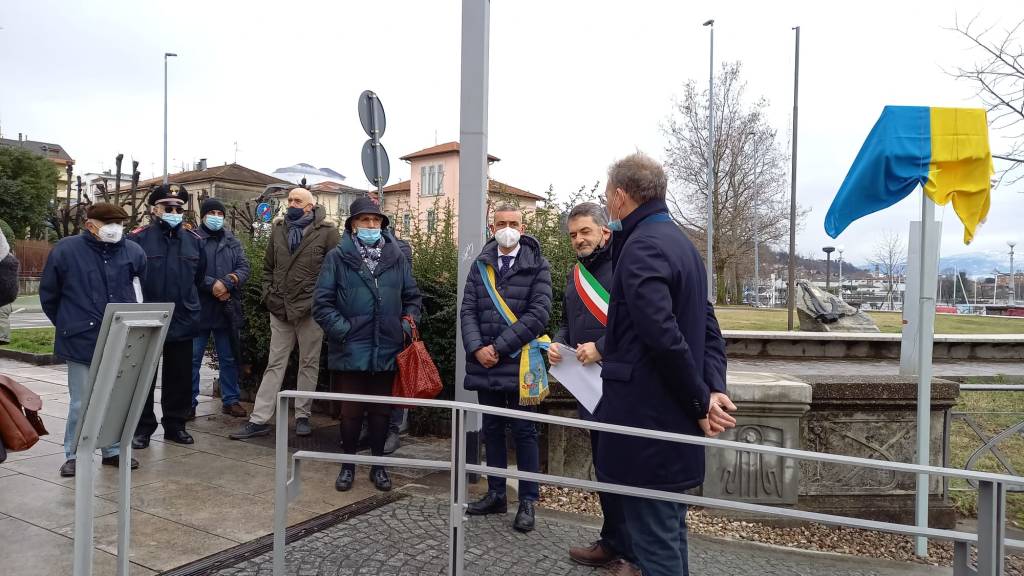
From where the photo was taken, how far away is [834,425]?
5293 mm

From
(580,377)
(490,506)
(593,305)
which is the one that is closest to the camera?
(580,377)

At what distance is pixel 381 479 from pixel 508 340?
1469 millimetres

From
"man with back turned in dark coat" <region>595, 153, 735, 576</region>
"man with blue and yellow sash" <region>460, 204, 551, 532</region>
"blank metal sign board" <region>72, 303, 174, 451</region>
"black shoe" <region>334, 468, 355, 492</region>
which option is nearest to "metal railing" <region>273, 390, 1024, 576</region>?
"man with back turned in dark coat" <region>595, 153, 735, 576</region>

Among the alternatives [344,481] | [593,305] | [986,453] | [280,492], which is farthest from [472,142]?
[986,453]

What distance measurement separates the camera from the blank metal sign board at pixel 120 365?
2439 millimetres

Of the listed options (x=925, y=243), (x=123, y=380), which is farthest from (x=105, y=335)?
(x=925, y=243)

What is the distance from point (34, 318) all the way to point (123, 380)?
23.8m

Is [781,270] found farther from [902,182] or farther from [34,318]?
[902,182]

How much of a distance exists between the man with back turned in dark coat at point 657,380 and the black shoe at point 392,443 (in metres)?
3.23

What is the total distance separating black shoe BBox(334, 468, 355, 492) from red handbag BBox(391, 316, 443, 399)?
641 millimetres

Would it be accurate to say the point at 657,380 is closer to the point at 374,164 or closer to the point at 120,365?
the point at 120,365

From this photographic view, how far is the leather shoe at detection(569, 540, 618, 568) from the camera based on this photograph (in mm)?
3939

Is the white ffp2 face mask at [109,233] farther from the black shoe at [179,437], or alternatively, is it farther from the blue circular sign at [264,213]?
the blue circular sign at [264,213]

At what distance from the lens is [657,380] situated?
113 inches
